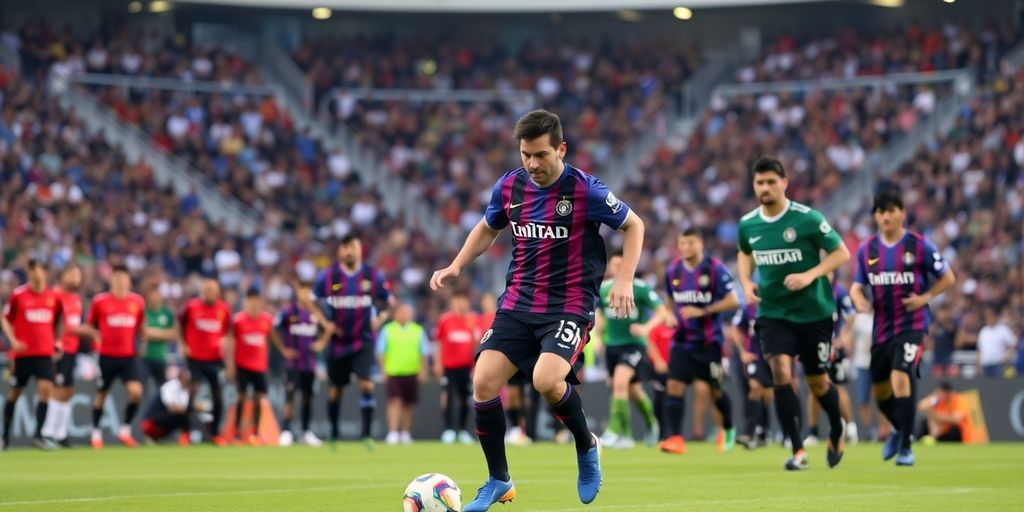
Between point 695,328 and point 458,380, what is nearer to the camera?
point 695,328

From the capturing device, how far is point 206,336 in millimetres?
22281

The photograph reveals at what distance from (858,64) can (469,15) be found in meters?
11.7

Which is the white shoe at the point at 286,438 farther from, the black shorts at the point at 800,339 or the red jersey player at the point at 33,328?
the black shorts at the point at 800,339

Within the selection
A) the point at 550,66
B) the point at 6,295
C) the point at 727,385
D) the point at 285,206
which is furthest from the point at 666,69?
the point at 6,295

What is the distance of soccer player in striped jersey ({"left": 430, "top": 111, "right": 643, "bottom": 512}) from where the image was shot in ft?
29.3

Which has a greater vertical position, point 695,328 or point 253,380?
point 695,328

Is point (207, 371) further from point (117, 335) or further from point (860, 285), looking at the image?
point (860, 285)

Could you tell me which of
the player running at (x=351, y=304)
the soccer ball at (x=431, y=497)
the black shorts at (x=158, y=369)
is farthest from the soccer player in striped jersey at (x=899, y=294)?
the black shorts at (x=158, y=369)

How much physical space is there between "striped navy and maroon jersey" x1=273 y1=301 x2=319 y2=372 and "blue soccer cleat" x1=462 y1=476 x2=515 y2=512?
13464 mm

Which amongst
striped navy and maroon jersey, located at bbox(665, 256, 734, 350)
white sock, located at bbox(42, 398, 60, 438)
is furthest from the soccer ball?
white sock, located at bbox(42, 398, 60, 438)

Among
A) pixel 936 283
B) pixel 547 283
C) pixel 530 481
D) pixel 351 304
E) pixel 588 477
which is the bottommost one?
pixel 530 481

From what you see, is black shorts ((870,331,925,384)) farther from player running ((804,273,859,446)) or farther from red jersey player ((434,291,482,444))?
red jersey player ((434,291,482,444))

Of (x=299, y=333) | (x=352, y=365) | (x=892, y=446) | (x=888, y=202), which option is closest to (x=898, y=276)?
(x=888, y=202)

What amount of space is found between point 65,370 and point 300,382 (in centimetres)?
329
